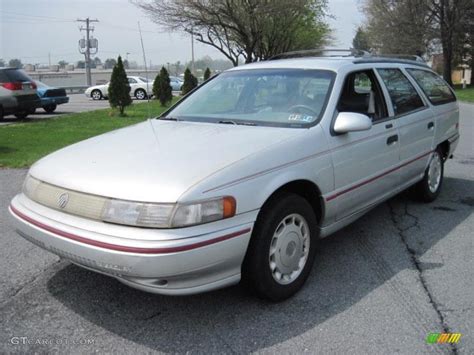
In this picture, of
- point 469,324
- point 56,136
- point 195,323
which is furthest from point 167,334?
point 56,136

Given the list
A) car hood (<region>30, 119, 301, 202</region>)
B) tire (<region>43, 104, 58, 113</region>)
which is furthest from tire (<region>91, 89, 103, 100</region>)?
car hood (<region>30, 119, 301, 202</region>)

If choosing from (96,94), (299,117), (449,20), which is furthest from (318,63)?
(449,20)

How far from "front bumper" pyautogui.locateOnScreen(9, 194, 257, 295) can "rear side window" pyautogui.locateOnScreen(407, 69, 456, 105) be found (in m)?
3.34

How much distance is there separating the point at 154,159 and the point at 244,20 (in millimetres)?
27577

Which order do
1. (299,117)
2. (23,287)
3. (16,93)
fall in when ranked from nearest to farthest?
(23,287) < (299,117) < (16,93)

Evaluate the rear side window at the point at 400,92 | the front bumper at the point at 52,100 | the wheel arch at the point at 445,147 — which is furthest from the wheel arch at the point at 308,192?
the front bumper at the point at 52,100

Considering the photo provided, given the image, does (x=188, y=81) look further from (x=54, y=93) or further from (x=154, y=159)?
(x=154, y=159)

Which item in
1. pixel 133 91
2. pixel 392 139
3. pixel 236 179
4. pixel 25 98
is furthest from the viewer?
pixel 133 91

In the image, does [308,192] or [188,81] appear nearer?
[308,192]

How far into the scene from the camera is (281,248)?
130 inches

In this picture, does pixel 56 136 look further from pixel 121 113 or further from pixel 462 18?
pixel 462 18

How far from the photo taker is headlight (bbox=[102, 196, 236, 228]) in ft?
8.97

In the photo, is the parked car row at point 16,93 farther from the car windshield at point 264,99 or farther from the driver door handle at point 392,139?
the driver door handle at point 392,139

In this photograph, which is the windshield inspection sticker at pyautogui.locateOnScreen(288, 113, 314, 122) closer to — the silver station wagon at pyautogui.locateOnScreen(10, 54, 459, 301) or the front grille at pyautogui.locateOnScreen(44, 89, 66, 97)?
the silver station wagon at pyautogui.locateOnScreen(10, 54, 459, 301)
